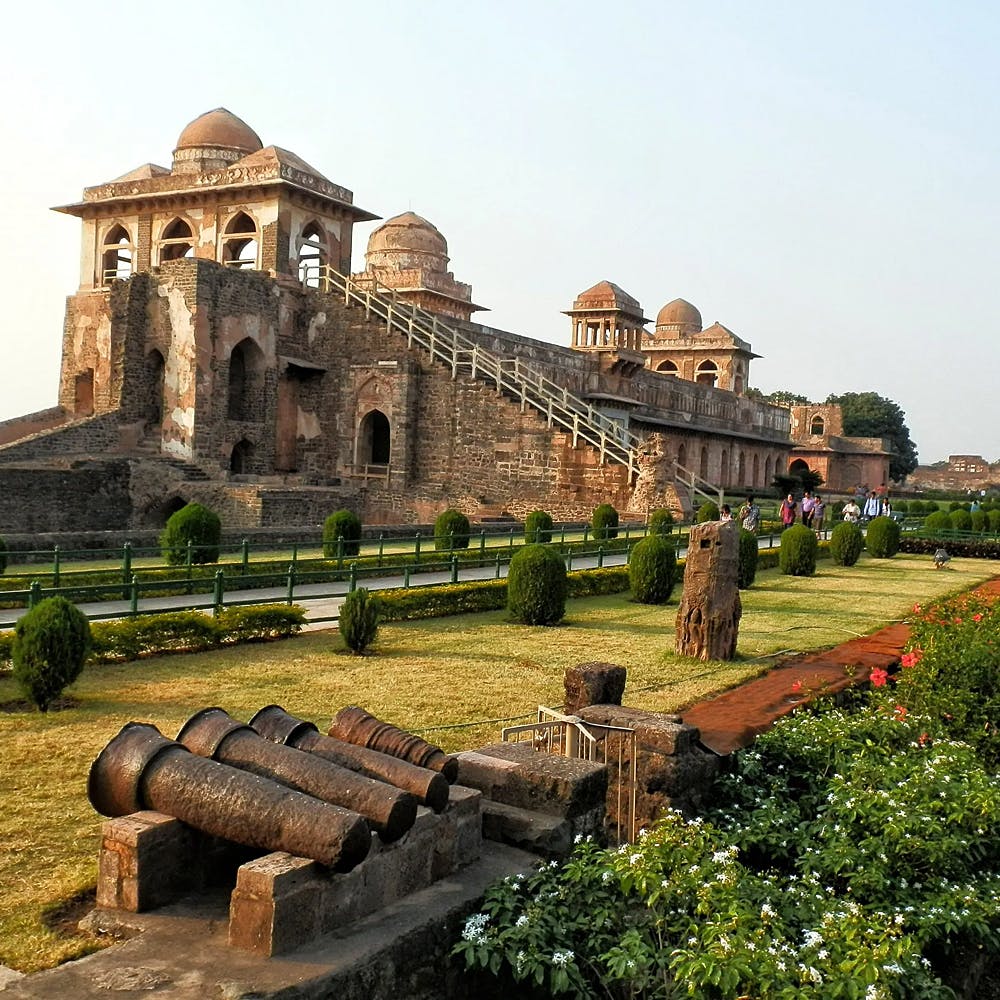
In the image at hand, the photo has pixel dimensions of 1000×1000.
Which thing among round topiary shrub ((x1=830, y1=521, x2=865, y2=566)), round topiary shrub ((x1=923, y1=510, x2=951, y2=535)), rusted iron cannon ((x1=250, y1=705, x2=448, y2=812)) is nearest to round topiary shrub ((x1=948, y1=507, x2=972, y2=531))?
round topiary shrub ((x1=923, y1=510, x2=951, y2=535))

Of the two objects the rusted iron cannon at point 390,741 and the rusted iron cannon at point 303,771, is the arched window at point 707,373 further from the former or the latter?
the rusted iron cannon at point 303,771

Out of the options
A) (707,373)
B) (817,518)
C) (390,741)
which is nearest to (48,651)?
(390,741)

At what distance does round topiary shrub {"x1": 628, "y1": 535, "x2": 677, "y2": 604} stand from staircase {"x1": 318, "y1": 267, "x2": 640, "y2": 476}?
9323mm

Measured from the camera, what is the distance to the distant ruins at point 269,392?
23.5m

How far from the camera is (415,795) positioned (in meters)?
4.05

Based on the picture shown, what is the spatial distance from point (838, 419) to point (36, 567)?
179 feet

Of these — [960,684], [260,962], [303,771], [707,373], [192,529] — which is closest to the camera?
[260,962]

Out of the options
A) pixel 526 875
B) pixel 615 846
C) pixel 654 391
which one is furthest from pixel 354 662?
pixel 654 391

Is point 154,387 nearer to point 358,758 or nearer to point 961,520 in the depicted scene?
point 961,520

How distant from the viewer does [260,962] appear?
10.8 ft

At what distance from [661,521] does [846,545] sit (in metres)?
3.58

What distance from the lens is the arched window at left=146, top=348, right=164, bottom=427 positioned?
2723 centimetres

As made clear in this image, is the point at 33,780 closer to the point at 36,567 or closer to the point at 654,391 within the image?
the point at 36,567

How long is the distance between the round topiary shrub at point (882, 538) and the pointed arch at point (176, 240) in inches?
815
